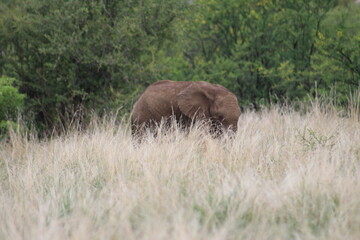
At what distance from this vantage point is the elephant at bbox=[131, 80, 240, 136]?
8055mm

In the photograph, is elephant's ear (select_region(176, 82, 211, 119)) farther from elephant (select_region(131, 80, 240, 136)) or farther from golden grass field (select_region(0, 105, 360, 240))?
golden grass field (select_region(0, 105, 360, 240))

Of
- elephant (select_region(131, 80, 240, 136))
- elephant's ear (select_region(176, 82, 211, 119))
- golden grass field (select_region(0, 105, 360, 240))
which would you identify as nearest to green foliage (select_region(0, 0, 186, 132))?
elephant (select_region(131, 80, 240, 136))

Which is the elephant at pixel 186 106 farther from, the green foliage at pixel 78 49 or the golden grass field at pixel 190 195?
the green foliage at pixel 78 49

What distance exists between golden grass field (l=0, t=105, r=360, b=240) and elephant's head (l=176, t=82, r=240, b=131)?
1.31m

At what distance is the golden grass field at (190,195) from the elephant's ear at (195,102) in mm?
1395

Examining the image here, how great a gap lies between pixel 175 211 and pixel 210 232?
1.53 ft

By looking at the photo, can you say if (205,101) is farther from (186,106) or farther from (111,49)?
(111,49)

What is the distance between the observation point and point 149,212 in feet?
13.9

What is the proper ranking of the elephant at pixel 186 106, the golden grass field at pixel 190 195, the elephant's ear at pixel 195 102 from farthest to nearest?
the elephant's ear at pixel 195 102 → the elephant at pixel 186 106 → the golden grass field at pixel 190 195

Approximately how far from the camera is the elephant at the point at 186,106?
26.4 feet

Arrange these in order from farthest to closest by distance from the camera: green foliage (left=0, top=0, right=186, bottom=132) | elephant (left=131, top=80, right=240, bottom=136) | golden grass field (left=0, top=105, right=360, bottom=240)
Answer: green foliage (left=0, top=0, right=186, bottom=132) < elephant (left=131, top=80, right=240, bottom=136) < golden grass field (left=0, top=105, right=360, bottom=240)

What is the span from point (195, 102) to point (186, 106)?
0.61 ft

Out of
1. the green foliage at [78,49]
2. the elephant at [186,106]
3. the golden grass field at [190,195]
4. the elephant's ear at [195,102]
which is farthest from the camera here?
the green foliage at [78,49]

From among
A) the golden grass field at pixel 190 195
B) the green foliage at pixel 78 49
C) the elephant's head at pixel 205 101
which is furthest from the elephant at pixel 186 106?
the green foliage at pixel 78 49
